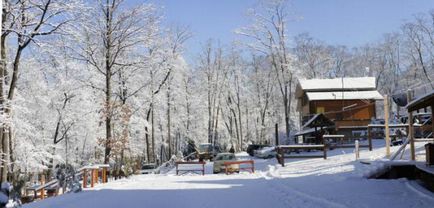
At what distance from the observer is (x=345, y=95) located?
6025cm

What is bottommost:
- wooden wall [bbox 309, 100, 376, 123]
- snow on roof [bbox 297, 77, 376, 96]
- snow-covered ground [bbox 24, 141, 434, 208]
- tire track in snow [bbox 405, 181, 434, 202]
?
snow-covered ground [bbox 24, 141, 434, 208]

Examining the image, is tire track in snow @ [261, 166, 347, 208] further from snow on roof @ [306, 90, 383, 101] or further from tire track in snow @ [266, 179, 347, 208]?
snow on roof @ [306, 90, 383, 101]

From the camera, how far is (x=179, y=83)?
66.2 metres

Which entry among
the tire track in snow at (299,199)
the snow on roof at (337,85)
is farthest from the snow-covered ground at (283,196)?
the snow on roof at (337,85)

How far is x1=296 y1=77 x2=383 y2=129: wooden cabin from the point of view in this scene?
5900 cm

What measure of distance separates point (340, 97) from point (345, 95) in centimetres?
61

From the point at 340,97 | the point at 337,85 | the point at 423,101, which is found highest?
the point at 337,85

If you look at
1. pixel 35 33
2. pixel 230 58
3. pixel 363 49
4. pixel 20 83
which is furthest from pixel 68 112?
pixel 363 49

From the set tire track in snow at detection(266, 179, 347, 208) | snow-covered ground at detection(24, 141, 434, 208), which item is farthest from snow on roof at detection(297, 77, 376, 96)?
tire track in snow at detection(266, 179, 347, 208)

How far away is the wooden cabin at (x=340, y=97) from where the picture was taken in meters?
59.0

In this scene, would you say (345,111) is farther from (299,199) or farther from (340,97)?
(299,199)

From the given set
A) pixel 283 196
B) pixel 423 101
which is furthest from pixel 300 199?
pixel 423 101

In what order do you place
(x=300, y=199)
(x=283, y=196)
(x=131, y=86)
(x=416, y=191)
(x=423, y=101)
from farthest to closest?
(x=131, y=86) → (x=423, y=101) → (x=283, y=196) → (x=416, y=191) → (x=300, y=199)

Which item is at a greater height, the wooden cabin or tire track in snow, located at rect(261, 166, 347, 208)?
the wooden cabin
